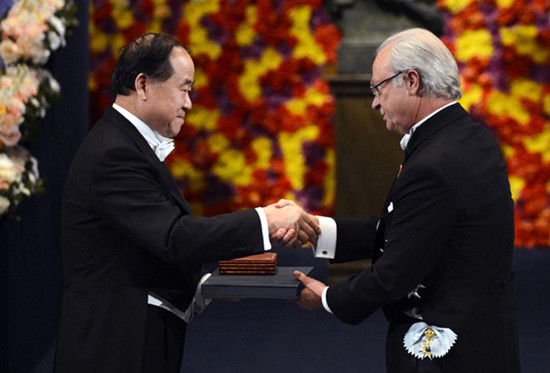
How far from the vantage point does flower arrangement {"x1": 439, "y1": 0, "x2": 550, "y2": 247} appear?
6.62 meters

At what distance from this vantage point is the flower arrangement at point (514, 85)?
21.7ft

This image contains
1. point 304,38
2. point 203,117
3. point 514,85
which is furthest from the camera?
point 203,117

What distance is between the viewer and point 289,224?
226 centimetres

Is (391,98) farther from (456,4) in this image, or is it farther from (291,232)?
(456,4)

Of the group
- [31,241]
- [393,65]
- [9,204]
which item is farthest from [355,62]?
[393,65]

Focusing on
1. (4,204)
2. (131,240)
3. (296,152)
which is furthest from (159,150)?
(296,152)

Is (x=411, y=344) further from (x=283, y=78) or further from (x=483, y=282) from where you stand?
(x=283, y=78)

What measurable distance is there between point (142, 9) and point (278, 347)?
3825 millimetres

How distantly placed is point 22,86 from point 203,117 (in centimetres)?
368

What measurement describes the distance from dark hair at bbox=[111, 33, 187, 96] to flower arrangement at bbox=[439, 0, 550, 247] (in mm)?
4871

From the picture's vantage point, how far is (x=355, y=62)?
5.61 metres

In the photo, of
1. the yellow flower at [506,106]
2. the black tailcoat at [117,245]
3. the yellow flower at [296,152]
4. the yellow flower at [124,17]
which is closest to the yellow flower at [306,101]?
the yellow flower at [296,152]

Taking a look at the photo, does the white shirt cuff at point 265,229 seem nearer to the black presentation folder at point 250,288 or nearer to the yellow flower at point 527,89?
the black presentation folder at point 250,288

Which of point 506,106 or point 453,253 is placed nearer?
point 453,253
